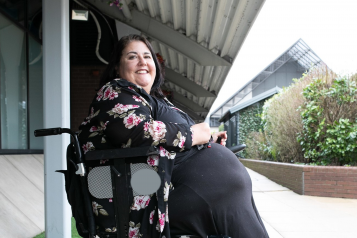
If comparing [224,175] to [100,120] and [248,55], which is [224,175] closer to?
[100,120]

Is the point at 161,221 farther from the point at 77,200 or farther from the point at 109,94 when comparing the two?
the point at 109,94

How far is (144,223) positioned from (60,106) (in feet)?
6.11

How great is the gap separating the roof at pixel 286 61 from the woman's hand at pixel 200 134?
110 ft

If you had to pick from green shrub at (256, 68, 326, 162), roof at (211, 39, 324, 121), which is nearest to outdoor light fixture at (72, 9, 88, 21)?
green shrub at (256, 68, 326, 162)

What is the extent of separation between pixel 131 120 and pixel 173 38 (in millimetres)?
4476

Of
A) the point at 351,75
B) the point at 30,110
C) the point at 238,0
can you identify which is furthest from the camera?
the point at 351,75

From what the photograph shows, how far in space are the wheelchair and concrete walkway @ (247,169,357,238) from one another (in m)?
3.04

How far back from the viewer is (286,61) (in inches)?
1368

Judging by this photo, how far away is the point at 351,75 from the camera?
7.81 m

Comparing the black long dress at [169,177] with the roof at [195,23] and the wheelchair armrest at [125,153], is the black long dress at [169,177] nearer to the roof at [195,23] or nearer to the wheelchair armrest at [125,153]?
the wheelchair armrest at [125,153]

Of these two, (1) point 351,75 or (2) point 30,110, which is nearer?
(2) point 30,110

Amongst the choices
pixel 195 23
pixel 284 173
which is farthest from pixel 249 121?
pixel 195 23

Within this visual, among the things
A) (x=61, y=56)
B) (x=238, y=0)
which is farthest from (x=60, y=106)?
(x=238, y=0)

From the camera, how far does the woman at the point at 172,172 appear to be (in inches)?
61.4
